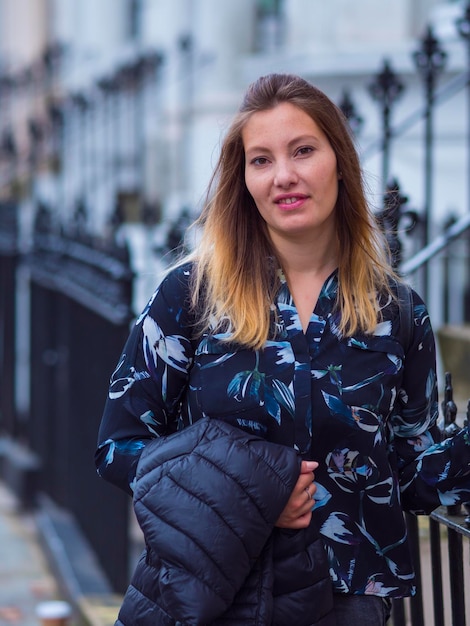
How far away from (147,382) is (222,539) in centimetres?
41

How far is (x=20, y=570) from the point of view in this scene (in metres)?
6.25

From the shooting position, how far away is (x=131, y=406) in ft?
8.02

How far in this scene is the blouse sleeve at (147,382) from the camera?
2.43 metres

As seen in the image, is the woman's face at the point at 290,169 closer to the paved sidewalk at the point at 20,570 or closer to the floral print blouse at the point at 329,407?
the floral print blouse at the point at 329,407

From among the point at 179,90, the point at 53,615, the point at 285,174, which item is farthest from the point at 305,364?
the point at 179,90

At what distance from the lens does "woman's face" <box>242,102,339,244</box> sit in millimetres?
2396

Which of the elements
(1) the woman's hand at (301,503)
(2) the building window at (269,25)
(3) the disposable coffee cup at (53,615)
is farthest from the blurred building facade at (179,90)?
(1) the woman's hand at (301,503)

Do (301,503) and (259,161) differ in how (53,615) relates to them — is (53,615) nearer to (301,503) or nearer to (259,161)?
(301,503)

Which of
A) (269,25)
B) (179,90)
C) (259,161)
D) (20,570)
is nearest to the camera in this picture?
(259,161)

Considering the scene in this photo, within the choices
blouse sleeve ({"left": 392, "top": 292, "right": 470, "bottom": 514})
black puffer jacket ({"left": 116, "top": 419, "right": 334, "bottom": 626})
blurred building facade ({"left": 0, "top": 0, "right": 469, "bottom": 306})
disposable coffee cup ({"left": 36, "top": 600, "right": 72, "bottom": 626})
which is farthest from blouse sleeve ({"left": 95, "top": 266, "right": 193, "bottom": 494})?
disposable coffee cup ({"left": 36, "top": 600, "right": 72, "bottom": 626})

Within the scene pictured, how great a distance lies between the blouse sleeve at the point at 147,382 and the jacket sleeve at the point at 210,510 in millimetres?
169

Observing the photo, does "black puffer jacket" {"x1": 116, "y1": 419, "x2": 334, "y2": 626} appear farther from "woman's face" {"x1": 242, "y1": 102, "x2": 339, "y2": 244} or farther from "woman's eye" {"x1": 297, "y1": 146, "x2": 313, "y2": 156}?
"woman's eye" {"x1": 297, "y1": 146, "x2": 313, "y2": 156}

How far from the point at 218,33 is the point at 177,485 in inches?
416

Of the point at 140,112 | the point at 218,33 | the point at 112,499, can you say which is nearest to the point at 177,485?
the point at 112,499
